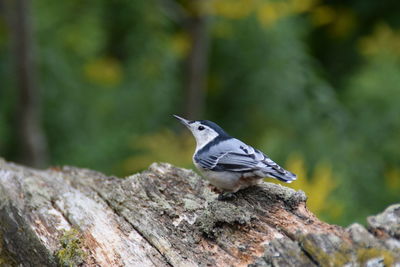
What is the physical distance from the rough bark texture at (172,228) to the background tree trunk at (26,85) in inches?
118

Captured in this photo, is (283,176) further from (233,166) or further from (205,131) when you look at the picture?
(205,131)

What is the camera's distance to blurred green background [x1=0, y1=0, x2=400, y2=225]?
285 inches

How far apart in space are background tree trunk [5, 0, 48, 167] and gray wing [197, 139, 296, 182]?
3.84m

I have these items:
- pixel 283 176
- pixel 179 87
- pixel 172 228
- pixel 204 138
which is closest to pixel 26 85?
pixel 179 87

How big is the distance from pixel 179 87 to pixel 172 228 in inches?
224

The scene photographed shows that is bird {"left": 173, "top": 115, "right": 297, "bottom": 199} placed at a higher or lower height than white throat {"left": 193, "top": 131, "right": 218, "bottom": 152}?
lower

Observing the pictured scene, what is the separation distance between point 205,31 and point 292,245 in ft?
17.3

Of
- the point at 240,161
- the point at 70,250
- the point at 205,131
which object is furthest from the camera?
the point at 205,131

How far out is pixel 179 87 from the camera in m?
9.08

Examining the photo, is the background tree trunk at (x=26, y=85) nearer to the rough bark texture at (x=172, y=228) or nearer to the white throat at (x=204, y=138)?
the rough bark texture at (x=172, y=228)

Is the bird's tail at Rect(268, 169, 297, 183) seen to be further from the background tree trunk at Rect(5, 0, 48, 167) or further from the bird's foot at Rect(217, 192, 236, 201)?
the background tree trunk at Rect(5, 0, 48, 167)

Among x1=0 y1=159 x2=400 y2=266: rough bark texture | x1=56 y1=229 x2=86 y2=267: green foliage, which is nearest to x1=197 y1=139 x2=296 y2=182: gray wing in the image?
x1=0 y1=159 x2=400 y2=266: rough bark texture

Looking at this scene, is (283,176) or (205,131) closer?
(283,176)

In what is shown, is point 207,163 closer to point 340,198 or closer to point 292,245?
point 292,245
